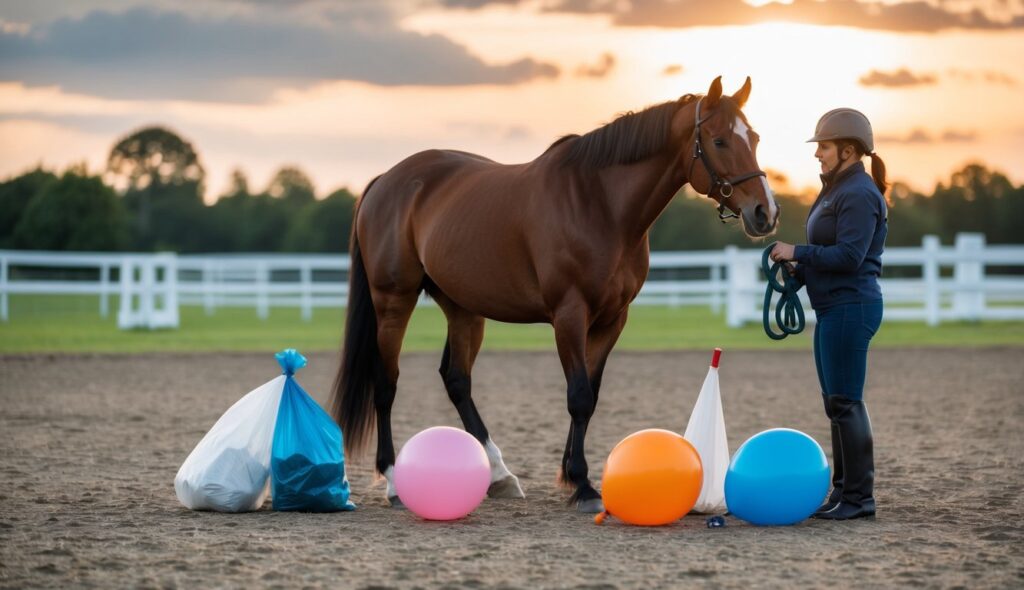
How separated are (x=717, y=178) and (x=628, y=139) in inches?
23.4

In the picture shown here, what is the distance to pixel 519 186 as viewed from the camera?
6.15 m

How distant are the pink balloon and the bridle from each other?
1706 millimetres

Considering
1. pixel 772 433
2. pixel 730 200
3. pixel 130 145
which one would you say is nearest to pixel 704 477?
pixel 772 433

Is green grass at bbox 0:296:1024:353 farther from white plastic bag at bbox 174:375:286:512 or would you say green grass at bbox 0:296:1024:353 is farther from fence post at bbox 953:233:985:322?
white plastic bag at bbox 174:375:286:512

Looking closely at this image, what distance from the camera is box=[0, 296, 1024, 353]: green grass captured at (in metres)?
17.1

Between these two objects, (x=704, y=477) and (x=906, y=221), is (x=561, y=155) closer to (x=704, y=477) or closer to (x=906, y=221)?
(x=704, y=477)

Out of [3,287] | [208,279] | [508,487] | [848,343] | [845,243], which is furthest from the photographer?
[208,279]

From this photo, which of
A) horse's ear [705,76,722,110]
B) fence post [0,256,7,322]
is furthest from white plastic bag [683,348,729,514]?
fence post [0,256,7,322]

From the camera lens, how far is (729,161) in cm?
543

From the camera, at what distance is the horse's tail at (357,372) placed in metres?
6.68

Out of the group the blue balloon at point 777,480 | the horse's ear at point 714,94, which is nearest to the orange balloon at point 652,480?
the blue balloon at point 777,480

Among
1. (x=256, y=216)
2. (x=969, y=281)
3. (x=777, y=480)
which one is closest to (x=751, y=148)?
(x=777, y=480)

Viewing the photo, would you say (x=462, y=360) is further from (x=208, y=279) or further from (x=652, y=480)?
(x=208, y=279)

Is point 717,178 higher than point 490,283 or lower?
higher
